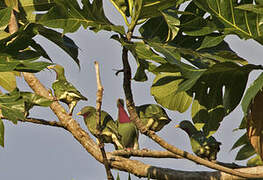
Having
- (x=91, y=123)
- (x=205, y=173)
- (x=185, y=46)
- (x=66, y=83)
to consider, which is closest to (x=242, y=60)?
(x=185, y=46)

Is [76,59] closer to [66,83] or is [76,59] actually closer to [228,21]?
[66,83]

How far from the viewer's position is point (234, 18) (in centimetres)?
275

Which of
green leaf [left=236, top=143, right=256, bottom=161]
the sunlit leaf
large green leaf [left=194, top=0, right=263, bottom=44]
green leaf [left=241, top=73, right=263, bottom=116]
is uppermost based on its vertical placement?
large green leaf [left=194, top=0, right=263, bottom=44]

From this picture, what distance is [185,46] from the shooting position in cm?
312

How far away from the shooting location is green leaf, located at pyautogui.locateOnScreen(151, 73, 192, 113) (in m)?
3.09

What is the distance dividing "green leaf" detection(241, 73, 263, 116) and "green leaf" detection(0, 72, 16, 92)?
1.73 metres

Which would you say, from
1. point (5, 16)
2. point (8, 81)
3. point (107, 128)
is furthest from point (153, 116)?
point (5, 16)

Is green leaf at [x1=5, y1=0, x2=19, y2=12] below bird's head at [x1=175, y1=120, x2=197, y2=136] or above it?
above

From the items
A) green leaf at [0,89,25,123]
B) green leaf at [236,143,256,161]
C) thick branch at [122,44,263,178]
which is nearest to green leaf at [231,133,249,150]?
green leaf at [236,143,256,161]

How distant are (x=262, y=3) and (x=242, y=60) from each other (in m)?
0.55

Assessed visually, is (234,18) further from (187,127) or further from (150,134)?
(187,127)

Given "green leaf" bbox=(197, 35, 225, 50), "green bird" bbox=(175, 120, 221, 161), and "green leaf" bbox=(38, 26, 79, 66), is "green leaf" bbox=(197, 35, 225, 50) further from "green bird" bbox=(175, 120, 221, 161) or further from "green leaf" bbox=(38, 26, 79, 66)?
"green bird" bbox=(175, 120, 221, 161)

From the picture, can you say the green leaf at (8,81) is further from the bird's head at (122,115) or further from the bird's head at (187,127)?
the bird's head at (187,127)

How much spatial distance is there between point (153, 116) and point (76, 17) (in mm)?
1221
